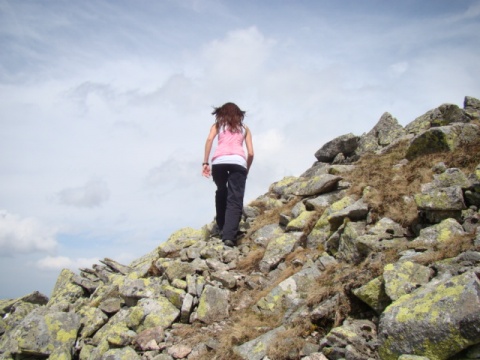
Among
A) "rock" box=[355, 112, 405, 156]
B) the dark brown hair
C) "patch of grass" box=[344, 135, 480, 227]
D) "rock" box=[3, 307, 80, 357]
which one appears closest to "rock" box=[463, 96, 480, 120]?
"rock" box=[355, 112, 405, 156]

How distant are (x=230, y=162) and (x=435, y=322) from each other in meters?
7.93

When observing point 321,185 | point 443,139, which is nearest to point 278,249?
point 321,185

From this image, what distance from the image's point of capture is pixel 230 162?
11.6 meters

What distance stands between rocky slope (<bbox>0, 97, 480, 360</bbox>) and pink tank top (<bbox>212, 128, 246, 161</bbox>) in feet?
9.19

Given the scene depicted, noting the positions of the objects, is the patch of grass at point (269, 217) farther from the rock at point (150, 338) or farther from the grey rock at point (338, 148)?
the grey rock at point (338, 148)

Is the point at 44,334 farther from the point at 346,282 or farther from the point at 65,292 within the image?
the point at 346,282

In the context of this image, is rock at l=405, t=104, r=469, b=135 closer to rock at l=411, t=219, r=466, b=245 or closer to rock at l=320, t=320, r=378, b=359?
rock at l=411, t=219, r=466, b=245

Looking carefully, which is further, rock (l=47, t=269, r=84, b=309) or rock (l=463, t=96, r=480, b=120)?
rock (l=463, t=96, r=480, b=120)

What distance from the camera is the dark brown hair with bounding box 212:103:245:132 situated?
12.0 metres

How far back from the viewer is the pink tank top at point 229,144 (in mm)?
11742

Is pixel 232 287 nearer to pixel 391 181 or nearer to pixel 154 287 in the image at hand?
pixel 154 287

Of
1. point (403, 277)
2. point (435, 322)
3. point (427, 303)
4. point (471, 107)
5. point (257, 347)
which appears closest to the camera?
point (435, 322)

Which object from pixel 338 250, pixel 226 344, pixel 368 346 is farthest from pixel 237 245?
pixel 368 346

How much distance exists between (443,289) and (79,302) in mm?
10810
